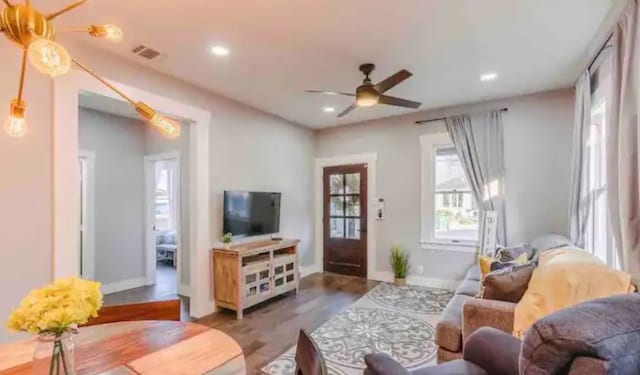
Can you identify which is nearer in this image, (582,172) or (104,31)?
(104,31)

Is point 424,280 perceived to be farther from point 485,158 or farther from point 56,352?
point 56,352

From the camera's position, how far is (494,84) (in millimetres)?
4039

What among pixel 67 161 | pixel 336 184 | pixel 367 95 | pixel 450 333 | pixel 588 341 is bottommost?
pixel 450 333

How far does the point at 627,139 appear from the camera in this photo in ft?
6.77

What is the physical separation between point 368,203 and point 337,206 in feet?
2.09

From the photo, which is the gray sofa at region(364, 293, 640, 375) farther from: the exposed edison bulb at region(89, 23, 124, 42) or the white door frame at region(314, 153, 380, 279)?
the white door frame at region(314, 153, 380, 279)

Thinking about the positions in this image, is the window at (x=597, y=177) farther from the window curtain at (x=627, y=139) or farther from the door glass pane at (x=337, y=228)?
the door glass pane at (x=337, y=228)

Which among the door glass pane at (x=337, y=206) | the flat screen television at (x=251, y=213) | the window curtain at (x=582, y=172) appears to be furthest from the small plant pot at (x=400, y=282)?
the window curtain at (x=582, y=172)

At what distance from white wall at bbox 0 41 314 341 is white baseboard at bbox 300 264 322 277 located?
0.92m

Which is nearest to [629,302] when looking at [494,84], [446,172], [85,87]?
[494,84]

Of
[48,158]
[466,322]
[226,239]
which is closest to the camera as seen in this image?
[466,322]

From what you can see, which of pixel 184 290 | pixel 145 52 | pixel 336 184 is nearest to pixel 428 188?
pixel 336 184

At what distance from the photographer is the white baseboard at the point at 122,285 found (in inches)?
195

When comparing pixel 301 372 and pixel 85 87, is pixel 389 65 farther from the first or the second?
pixel 301 372
